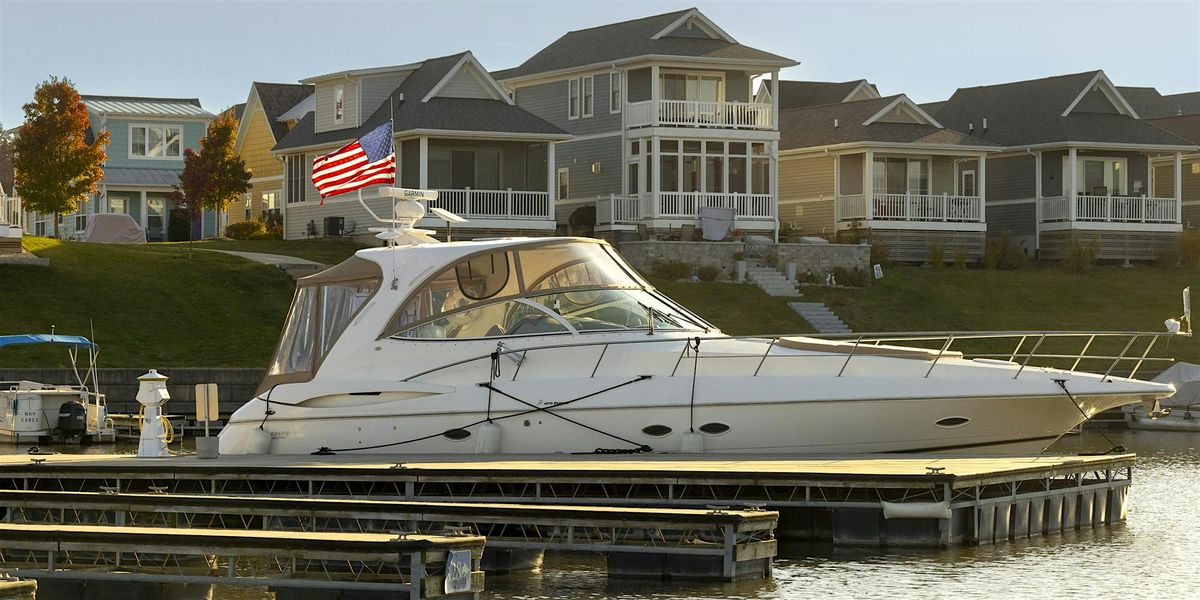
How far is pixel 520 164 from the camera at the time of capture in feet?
163

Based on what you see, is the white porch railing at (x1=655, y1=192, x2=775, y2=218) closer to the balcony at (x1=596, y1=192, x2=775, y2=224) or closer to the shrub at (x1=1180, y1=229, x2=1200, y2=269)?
the balcony at (x1=596, y1=192, x2=775, y2=224)

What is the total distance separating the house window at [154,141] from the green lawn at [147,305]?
23.2 metres

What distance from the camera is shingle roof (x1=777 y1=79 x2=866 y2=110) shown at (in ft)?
214

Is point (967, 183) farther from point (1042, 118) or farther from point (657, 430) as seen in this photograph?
point (657, 430)

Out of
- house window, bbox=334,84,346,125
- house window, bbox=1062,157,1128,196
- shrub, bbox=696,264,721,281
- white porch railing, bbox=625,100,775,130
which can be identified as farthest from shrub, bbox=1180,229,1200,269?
house window, bbox=334,84,346,125

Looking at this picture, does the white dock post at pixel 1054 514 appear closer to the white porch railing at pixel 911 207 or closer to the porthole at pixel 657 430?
the porthole at pixel 657 430

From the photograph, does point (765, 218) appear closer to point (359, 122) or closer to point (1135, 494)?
point (359, 122)

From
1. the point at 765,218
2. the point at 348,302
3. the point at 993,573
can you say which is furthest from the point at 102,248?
the point at 993,573

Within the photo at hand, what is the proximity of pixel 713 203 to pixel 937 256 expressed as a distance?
22.3 feet

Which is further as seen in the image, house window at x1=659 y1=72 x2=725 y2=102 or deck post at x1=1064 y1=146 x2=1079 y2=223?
deck post at x1=1064 y1=146 x2=1079 y2=223

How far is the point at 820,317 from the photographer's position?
42.7 meters

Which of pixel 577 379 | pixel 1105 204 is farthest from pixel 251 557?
pixel 1105 204

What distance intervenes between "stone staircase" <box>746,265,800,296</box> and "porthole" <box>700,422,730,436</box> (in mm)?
27089

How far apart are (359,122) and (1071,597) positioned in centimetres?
3932
